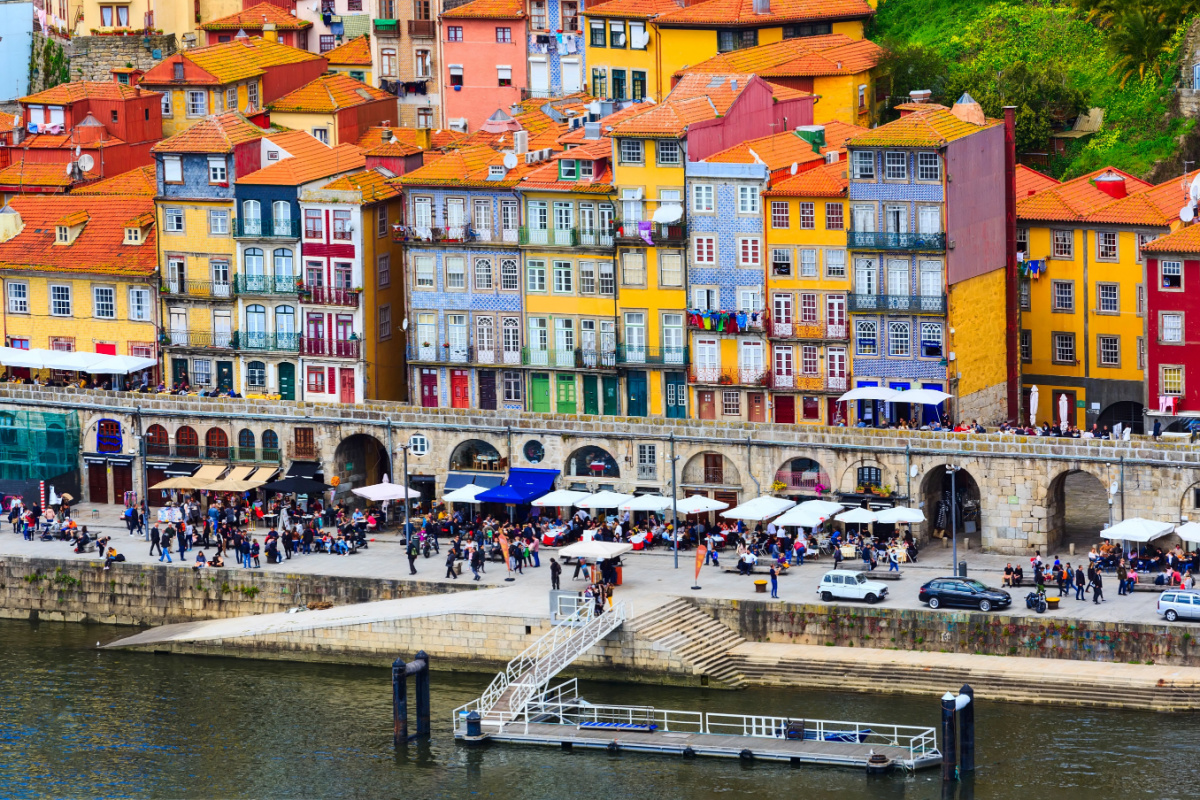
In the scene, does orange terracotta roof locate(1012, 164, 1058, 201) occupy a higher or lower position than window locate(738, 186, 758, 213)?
higher

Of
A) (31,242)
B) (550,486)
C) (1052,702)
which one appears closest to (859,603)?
(1052,702)

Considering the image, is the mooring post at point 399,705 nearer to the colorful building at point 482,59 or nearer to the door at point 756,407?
the door at point 756,407

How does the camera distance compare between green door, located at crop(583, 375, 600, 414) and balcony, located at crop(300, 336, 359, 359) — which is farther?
balcony, located at crop(300, 336, 359, 359)

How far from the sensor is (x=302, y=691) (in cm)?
11875

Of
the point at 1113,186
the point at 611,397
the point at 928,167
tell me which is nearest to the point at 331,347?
the point at 611,397

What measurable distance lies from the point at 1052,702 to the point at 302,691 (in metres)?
27.5

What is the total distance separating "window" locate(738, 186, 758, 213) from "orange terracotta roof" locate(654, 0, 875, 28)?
19269 millimetres

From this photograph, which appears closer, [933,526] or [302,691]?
Answer: [302,691]

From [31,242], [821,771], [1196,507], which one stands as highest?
[31,242]

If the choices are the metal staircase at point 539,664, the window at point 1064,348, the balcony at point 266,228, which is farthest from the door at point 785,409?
the balcony at point 266,228

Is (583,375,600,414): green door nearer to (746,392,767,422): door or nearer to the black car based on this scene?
(746,392,767,422): door

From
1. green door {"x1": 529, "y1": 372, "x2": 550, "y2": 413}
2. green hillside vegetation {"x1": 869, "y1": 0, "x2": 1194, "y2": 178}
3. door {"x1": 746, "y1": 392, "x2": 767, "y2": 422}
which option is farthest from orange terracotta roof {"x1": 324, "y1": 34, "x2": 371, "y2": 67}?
door {"x1": 746, "y1": 392, "x2": 767, "y2": 422}

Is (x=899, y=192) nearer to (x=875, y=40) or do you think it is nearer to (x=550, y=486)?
(x=550, y=486)

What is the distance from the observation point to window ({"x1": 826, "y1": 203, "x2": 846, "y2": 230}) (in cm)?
13038
